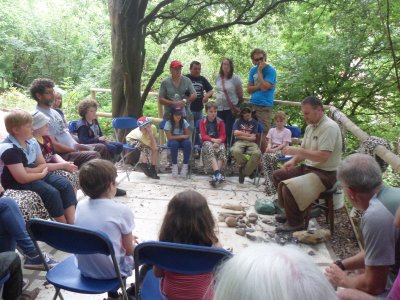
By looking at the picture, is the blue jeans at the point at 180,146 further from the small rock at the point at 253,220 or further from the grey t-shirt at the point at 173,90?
the small rock at the point at 253,220

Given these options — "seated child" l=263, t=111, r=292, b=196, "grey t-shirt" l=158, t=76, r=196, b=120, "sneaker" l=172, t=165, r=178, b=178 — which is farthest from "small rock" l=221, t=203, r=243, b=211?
"grey t-shirt" l=158, t=76, r=196, b=120

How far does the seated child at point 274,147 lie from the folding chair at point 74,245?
3020 mm

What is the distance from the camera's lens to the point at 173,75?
17.4 feet

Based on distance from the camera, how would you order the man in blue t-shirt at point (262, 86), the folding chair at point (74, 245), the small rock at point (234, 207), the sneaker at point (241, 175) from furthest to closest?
the man in blue t-shirt at point (262, 86), the sneaker at point (241, 175), the small rock at point (234, 207), the folding chair at point (74, 245)

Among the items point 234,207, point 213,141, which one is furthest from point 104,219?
point 213,141

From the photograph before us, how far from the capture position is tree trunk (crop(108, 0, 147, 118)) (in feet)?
18.3

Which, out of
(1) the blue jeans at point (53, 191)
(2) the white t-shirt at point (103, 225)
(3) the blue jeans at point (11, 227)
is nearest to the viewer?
(2) the white t-shirt at point (103, 225)

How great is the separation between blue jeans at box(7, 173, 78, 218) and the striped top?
1522 millimetres

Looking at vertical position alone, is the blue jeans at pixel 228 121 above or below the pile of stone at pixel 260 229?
above

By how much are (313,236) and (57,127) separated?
8.81 feet

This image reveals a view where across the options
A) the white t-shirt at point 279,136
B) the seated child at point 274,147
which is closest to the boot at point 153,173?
the seated child at point 274,147

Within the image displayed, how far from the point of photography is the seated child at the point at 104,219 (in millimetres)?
1991

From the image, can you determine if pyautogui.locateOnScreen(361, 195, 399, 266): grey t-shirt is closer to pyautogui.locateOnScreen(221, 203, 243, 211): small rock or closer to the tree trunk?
pyautogui.locateOnScreen(221, 203, 243, 211): small rock

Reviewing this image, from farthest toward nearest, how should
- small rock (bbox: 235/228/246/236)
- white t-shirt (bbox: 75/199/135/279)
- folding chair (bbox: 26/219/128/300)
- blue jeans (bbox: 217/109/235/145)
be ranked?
blue jeans (bbox: 217/109/235/145) → small rock (bbox: 235/228/246/236) → white t-shirt (bbox: 75/199/135/279) → folding chair (bbox: 26/219/128/300)
